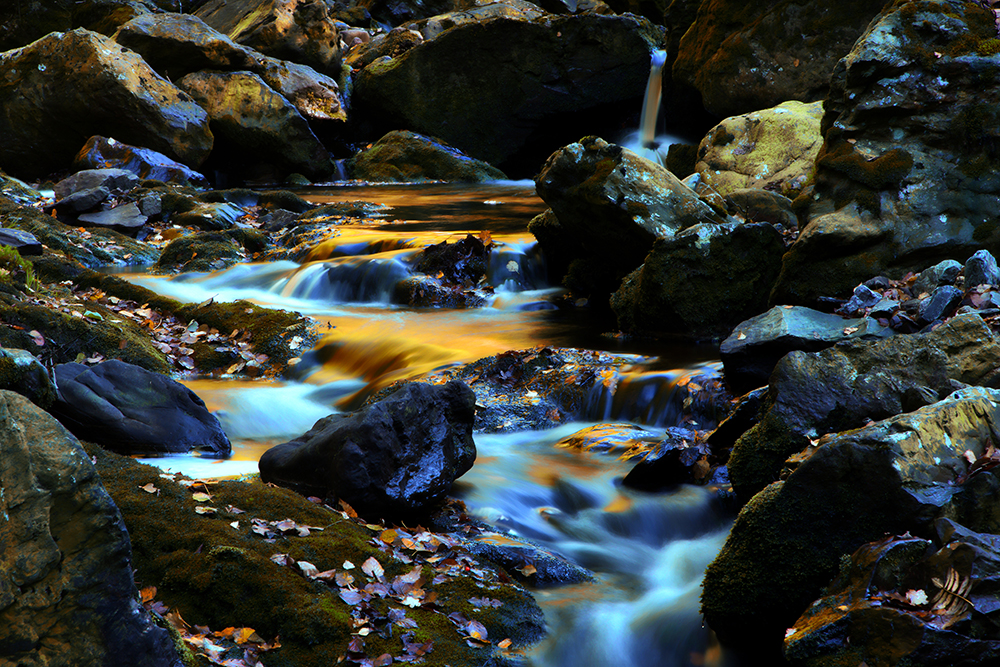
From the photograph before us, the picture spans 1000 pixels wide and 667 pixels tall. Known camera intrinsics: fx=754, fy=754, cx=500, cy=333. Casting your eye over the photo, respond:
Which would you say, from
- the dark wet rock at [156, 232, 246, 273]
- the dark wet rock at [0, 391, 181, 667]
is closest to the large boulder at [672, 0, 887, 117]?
the dark wet rock at [156, 232, 246, 273]

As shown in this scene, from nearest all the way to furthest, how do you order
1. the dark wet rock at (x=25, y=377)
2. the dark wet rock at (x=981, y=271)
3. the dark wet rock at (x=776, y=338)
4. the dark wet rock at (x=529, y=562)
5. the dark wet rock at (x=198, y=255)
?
the dark wet rock at (x=529, y=562) < the dark wet rock at (x=25, y=377) < the dark wet rock at (x=981, y=271) < the dark wet rock at (x=776, y=338) < the dark wet rock at (x=198, y=255)

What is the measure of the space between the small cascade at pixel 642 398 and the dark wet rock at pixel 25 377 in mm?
4216

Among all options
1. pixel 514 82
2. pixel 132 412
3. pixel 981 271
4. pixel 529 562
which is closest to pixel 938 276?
pixel 981 271

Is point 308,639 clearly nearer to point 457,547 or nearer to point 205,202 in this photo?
point 457,547

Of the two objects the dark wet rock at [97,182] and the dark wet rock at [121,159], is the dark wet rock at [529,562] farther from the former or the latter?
the dark wet rock at [121,159]

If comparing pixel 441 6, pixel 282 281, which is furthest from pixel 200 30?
pixel 441 6

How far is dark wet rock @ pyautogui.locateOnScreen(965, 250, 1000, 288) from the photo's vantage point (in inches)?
231

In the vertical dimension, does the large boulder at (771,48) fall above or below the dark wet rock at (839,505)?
above

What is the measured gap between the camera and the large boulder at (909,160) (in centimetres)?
714

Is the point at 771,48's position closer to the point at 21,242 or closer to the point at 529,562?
the point at 21,242

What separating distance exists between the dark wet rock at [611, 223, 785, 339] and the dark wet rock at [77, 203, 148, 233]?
31.4ft

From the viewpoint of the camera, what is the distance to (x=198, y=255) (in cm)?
1211

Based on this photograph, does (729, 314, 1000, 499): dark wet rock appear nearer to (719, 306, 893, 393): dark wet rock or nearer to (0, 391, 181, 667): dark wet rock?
(719, 306, 893, 393): dark wet rock

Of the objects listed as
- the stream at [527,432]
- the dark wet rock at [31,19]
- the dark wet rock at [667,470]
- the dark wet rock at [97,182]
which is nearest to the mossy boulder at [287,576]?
the stream at [527,432]
